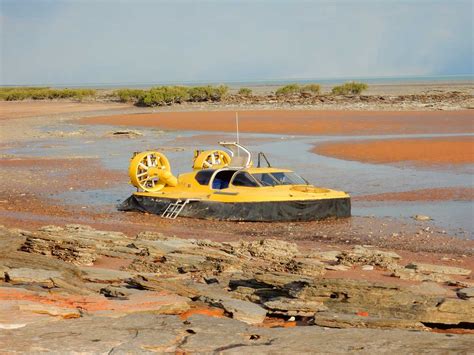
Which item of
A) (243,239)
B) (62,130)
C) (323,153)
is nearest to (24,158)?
(323,153)

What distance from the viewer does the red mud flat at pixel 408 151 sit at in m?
33.3

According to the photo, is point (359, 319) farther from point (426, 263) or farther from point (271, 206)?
point (271, 206)

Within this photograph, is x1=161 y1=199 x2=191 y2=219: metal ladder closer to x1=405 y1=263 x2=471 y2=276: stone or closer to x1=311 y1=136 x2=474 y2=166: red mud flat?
x1=405 y1=263 x2=471 y2=276: stone

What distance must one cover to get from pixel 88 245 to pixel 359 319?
730cm

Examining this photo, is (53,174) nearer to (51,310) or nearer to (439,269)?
(439,269)

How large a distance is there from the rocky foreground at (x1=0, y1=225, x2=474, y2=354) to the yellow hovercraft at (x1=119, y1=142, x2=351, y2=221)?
5.24 meters

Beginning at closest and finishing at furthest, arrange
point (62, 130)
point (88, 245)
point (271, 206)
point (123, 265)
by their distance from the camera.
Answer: point (123, 265) → point (88, 245) → point (271, 206) → point (62, 130)

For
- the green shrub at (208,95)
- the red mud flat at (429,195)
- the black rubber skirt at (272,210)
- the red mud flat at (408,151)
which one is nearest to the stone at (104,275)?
the black rubber skirt at (272,210)

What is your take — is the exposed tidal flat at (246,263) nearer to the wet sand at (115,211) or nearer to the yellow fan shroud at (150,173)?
the wet sand at (115,211)

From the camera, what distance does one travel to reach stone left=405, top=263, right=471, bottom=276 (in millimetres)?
13805

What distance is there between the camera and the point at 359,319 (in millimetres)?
9219

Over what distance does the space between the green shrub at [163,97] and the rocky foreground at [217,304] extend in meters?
69.0

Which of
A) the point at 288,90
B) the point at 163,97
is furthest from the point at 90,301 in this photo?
the point at 288,90

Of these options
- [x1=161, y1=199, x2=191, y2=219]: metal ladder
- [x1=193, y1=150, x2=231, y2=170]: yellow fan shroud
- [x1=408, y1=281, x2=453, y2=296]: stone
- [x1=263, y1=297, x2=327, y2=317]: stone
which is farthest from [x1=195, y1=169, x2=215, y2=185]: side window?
[x1=263, y1=297, x2=327, y2=317]: stone
